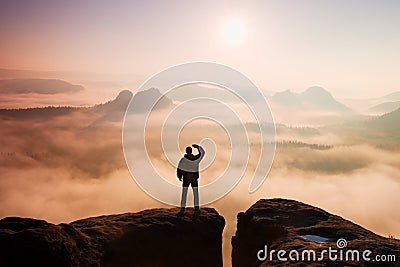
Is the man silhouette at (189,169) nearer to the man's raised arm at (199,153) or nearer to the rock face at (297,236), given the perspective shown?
the man's raised arm at (199,153)

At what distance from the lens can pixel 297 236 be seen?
15.3 meters

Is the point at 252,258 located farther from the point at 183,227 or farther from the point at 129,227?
the point at 129,227

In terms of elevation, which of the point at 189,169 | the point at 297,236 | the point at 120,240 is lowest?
the point at 120,240

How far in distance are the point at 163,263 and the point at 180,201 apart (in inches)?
159

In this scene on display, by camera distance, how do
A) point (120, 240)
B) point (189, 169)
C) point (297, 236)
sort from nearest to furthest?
point (120, 240) < point (297, 236) < point (189, 169)

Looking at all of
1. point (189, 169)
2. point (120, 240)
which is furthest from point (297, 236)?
point (120, 240)

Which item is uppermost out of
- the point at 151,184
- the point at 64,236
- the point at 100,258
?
the point at 151,184

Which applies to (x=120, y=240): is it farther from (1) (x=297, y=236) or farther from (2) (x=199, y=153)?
(1) (x=297, y=236)

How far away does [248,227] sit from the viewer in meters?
18.5

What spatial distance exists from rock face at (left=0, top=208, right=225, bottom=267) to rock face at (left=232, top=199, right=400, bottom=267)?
175 cm

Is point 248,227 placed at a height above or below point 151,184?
below

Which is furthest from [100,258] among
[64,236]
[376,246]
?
[376,246]

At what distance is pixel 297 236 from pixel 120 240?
7.65 meters

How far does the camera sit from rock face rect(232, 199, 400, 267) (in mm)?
13047
